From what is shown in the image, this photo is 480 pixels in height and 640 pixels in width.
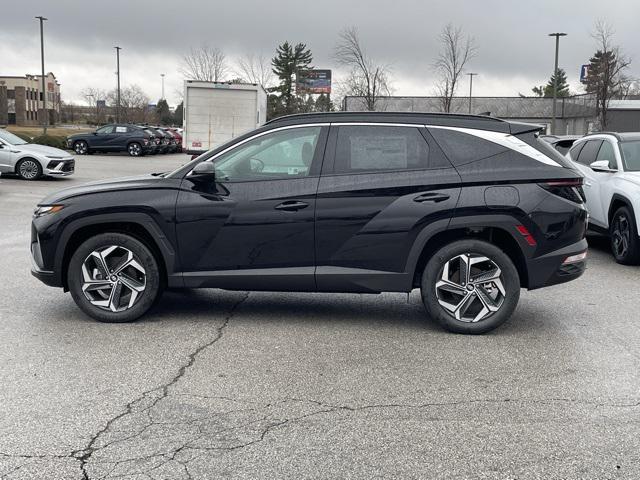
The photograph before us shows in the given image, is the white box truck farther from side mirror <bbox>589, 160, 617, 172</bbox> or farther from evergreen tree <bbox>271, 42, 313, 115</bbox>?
evergreen tree <bbox>271, 42, 313, 115</bbox>

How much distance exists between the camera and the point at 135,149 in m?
37.7

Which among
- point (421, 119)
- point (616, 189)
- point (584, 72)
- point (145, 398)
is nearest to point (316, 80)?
point (584, 72)

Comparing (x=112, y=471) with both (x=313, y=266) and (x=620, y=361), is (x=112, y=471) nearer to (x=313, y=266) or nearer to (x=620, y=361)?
(x=313, y=266)

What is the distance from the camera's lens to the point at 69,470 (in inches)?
141

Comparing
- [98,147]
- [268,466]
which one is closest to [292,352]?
[268,466]

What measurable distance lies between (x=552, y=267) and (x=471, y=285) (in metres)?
0.69

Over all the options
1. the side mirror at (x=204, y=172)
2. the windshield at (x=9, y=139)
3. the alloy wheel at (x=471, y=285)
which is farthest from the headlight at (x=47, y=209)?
the windshield at (x=9, y=139)

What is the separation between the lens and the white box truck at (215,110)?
26.9 metres

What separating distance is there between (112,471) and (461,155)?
3807mm

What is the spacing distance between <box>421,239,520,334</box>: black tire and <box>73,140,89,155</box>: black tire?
34.7 meters

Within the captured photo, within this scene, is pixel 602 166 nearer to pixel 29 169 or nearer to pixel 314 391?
pixel 314 391

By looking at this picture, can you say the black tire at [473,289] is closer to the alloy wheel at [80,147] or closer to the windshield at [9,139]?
the windshield at [9,139]

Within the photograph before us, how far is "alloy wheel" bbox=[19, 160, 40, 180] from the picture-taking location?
68.5ft

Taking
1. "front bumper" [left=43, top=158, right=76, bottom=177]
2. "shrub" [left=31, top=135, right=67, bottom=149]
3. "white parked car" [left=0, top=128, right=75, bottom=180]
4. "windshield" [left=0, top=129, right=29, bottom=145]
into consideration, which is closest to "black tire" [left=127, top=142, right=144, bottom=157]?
"shrub" [left=31, top=135, right=67, bottom=149]
